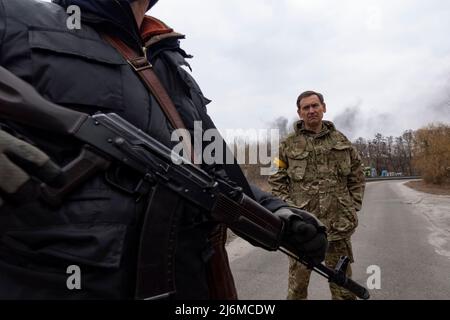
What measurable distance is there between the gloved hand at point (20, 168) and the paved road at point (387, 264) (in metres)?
3.31

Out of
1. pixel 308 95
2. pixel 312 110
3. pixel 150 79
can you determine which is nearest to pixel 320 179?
pixel 312 110

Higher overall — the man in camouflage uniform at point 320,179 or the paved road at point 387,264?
the man in camouflage uniform at point 320,179

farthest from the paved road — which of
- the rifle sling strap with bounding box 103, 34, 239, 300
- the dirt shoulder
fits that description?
the dirt shoulder

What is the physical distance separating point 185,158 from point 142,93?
0.90ft

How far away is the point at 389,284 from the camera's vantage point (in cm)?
456

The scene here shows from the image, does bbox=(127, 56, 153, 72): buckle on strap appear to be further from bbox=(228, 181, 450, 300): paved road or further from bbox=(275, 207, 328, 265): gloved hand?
bbox=(228, 181, 450, 300): paved road

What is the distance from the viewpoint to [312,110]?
3.63 meters

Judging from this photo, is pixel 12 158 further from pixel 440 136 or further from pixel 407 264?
pixel 440 136

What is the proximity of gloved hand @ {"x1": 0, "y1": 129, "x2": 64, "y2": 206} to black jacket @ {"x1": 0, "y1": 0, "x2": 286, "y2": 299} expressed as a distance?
0.22 feet

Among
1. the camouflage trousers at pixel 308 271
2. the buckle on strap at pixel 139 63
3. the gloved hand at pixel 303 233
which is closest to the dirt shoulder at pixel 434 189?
the camouflage trousers at pixel 308 271

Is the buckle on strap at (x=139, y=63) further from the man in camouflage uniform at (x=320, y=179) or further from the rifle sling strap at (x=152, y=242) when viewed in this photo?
the man in camouflage uniform at (x=320, y=179)

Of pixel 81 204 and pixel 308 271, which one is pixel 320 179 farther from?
pixel 81 204

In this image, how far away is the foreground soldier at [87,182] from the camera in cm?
109
